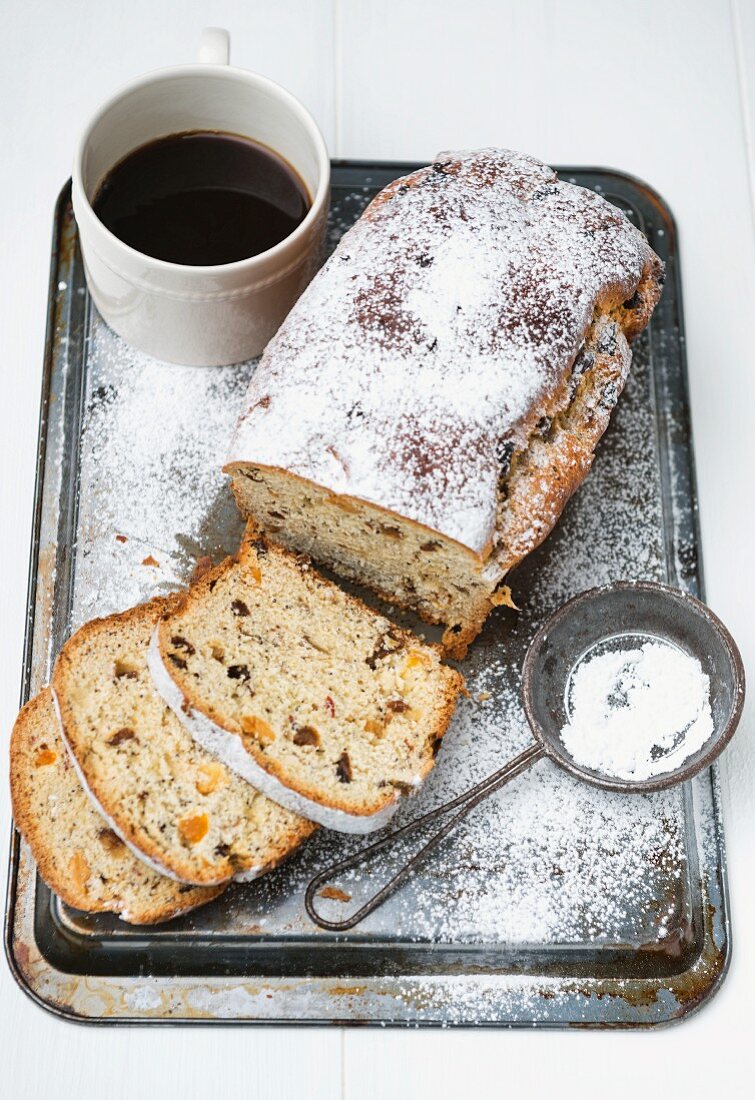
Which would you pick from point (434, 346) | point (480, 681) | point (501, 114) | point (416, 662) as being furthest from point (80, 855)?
point (501, 114)

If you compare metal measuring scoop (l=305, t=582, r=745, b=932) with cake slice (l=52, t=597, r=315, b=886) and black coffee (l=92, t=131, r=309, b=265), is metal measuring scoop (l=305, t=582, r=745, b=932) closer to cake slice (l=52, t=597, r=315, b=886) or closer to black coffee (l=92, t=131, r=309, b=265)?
cake slice (l=52, t=597, r=315, b=886)

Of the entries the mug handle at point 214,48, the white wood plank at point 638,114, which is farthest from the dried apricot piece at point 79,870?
the mug handle at point 214,48

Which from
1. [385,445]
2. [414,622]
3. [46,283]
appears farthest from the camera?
[46,283]

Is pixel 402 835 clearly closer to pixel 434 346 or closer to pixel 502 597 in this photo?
pixel 502 597

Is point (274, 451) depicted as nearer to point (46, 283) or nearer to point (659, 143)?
point (46, 283)

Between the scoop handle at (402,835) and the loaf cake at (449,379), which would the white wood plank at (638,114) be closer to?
the loaf cake at (449,379)

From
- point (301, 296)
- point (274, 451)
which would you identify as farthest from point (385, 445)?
point (301, 296)
